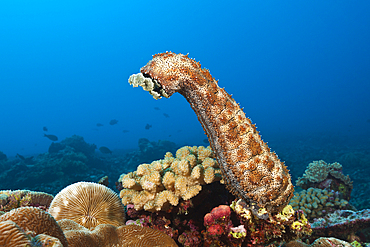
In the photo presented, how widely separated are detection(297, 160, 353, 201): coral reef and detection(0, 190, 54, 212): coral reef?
7906mm

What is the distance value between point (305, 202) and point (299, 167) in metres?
13.8

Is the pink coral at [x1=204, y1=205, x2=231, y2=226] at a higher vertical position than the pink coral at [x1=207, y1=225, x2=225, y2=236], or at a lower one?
higher

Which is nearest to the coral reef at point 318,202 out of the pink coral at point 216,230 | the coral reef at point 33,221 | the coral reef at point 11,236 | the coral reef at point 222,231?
the coral reef at point 222,231

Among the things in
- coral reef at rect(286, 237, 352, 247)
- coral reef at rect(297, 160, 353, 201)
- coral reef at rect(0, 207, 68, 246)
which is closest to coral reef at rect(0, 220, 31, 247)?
coral reef at rect(0, 207, 68, 246)

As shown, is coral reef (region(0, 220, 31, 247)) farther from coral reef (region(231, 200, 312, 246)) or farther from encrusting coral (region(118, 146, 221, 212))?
coral reef (region(231, 200, 312, 246))

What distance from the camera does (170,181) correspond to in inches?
128

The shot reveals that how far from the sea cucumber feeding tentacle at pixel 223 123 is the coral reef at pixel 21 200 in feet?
9.90

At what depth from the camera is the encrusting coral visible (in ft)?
10.4

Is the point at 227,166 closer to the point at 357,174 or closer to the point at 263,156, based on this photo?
the point at 263,156

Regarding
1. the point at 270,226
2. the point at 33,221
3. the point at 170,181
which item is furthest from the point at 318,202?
the point at 33,221

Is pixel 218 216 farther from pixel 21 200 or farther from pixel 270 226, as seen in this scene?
pixel 21 200

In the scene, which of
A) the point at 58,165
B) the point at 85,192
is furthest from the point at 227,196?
the point at 58,165

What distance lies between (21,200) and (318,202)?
24.6 feet

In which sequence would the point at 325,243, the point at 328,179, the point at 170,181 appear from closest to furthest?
the point at 325,243, the point at 170,181, the point at 328,179
